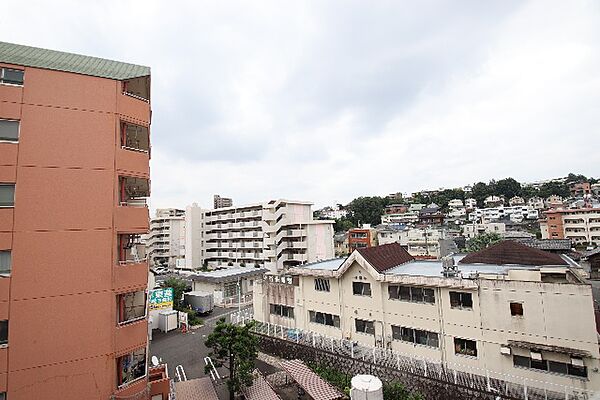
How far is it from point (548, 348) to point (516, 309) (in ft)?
6.56

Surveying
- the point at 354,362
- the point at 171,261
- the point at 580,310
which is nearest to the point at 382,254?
the point at 354,362

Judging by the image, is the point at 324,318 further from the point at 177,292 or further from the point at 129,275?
the point at 177,292

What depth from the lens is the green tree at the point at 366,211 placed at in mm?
125250

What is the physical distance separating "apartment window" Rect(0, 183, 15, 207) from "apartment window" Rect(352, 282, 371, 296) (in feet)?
62.6

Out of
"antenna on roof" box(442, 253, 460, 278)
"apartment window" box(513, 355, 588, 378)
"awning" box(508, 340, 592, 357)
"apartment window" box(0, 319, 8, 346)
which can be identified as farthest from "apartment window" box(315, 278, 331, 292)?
"apartment window" box(0, 319, 8, 346)

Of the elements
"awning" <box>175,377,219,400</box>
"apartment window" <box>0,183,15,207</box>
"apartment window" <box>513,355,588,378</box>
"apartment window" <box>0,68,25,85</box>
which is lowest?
"awning" <box>175,377,219,400</box>

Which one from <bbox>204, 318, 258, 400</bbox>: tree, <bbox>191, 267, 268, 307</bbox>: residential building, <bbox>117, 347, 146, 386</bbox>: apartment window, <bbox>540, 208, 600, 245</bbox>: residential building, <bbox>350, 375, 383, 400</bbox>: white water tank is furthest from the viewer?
<bbox>540, 208, 600, 245</bbox>: residential building

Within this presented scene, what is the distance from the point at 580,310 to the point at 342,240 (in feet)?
234

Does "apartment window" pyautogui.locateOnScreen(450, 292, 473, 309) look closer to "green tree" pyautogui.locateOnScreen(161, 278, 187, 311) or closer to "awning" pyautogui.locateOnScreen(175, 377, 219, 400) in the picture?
"awning" pyautogui.locateOnScreen(175, 377, 219, 400)

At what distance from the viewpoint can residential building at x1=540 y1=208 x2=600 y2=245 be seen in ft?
231

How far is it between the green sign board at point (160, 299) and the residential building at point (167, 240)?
158ft

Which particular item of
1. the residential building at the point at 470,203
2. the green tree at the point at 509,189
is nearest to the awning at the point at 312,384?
the residential building at the point at 470,203

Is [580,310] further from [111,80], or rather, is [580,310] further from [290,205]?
[290,205]

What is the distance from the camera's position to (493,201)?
136000mm
